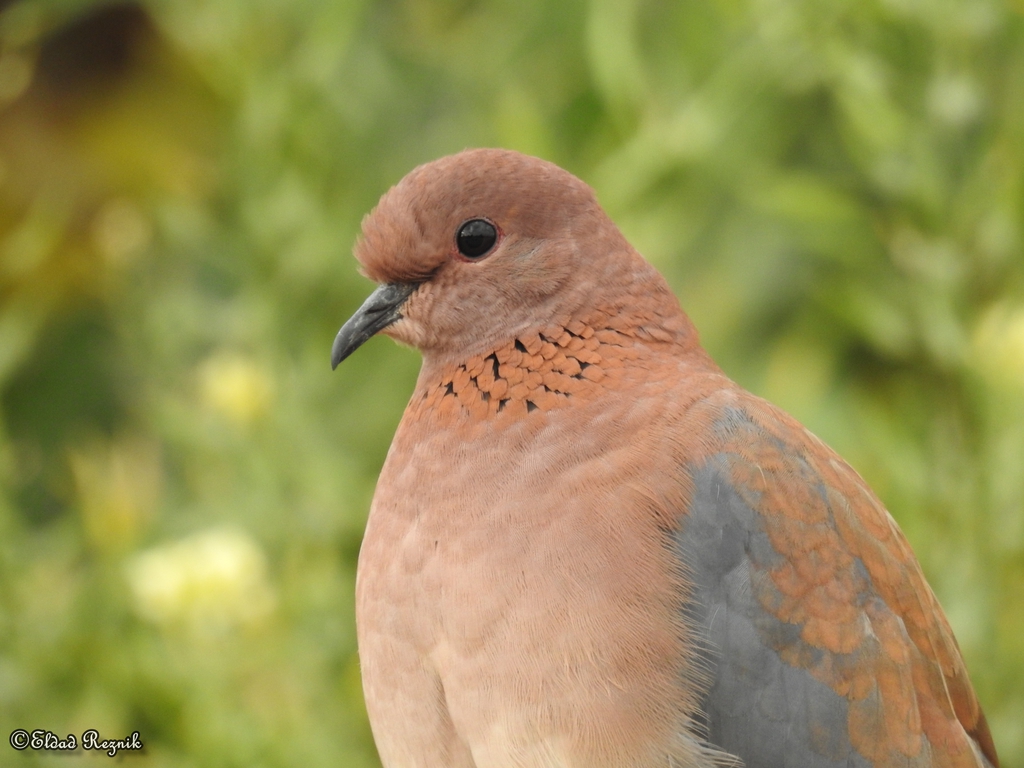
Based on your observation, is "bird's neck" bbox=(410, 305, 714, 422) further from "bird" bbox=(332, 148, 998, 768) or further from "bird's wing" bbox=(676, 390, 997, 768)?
"bird's wing" bbox=(676, 390, 997, 768)

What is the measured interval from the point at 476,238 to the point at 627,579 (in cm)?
71

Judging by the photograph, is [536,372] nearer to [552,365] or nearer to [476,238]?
[552,365]

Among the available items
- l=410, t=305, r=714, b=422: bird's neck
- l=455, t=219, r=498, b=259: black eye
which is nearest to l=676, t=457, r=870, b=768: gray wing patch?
l=410, t=305, r=714, b=422: bird's neck

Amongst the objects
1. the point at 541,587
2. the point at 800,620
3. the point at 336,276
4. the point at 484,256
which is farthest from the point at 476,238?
the point at 336,276

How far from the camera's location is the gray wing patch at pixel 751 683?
75.3 inches

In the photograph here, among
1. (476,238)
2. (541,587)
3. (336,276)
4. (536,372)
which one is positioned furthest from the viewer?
(336,276)

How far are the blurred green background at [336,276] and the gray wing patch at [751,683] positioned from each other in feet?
3.69

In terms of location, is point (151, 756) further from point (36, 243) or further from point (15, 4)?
point (15, 4)

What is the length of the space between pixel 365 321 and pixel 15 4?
9.77 feet

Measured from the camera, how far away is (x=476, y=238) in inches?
88.7

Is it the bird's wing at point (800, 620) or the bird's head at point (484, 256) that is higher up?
the bird's head at point (484, 256)

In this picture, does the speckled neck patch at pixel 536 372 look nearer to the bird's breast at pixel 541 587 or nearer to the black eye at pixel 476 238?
the bird's breast at pixel 541 587

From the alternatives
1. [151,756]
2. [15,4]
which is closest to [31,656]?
[151,756]

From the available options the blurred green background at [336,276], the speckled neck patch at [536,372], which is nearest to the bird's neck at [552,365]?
the speckled neck patch at [536,372]
